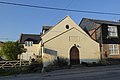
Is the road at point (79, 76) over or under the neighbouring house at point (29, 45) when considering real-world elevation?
under

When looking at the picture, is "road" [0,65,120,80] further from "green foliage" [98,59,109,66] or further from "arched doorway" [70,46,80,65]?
"arched doorway" [70,46,80,65]

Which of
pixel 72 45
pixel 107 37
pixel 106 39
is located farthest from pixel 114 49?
pixel 72 45

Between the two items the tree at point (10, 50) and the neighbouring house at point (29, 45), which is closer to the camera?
the tree at point (10, 50)

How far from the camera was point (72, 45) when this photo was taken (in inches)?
1131

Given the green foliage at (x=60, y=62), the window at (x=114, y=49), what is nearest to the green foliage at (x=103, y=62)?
the window at (x=114, y=49)

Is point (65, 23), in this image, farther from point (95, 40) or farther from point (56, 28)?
point (95, 40)

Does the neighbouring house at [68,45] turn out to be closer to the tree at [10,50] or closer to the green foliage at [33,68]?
the green foliage at [33,68]

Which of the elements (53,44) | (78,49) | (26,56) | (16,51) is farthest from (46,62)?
(26,56)

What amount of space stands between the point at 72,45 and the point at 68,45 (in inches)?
23.9

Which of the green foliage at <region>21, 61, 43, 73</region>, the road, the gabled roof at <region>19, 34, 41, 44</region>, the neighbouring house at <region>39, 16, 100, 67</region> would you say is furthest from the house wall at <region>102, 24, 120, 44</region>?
the gabled roof at <region>19, 34, 41, 44</region>

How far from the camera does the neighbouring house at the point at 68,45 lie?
27.6m

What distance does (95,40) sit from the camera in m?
30.6

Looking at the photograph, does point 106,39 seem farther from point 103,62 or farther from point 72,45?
Answer: point 72,45

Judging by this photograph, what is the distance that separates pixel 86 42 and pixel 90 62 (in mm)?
3006
